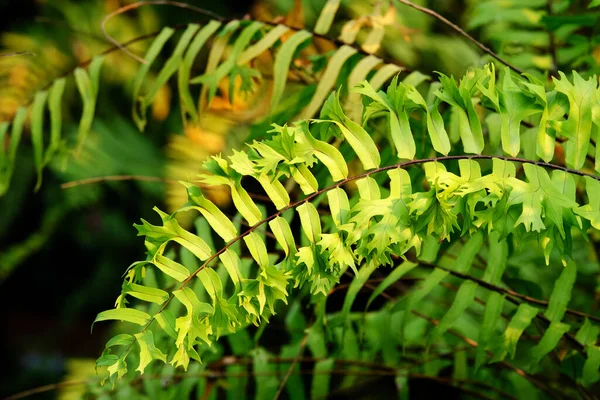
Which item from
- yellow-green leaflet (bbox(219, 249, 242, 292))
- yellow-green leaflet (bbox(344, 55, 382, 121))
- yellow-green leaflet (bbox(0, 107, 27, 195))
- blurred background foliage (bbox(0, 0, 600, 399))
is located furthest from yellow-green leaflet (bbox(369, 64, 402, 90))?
blurred background foliage (bbox(0, 0, 600, 399))

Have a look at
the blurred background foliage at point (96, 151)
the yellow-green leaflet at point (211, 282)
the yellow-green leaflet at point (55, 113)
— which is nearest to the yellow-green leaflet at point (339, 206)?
the yellow-green leaflet at point (211, 282)

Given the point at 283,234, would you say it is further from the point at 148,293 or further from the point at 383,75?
the point at 383,75

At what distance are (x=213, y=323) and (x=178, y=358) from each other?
0.13 ft

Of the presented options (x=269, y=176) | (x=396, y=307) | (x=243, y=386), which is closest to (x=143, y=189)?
(x=243, y=386)

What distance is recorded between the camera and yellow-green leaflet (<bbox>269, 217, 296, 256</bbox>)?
1.67ft

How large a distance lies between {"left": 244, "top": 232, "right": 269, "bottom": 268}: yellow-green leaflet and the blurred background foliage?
93 cm

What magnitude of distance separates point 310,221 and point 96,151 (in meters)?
1.40

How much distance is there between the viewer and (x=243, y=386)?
0.90 meters

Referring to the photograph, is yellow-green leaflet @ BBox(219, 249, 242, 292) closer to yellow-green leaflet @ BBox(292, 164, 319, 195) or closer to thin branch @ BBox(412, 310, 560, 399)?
yellow-green leaflet @ BBox(292, 164, 319, 195)

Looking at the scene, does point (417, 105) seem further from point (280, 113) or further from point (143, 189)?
point (143, 189)

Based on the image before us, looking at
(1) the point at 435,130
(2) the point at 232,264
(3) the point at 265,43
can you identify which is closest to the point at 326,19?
(3) the point at 265,43

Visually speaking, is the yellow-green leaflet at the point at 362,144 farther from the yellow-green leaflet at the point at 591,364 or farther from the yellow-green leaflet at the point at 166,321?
the yellow-green leaflet at the point at 591,364

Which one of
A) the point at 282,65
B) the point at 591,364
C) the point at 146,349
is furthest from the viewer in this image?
the point at 282,65

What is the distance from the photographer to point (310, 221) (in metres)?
0.52
